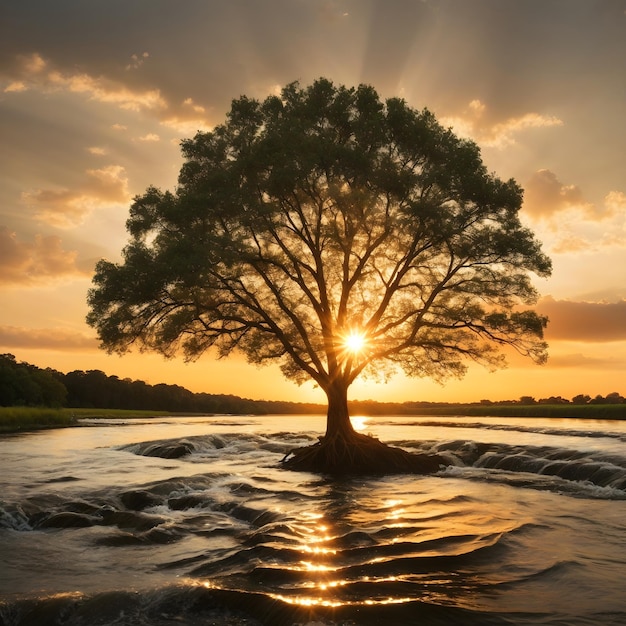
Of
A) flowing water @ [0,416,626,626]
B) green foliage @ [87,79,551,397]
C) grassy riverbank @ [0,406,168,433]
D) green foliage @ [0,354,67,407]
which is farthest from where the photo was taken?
green foliage @ [0,354,67,407]

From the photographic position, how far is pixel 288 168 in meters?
28.4

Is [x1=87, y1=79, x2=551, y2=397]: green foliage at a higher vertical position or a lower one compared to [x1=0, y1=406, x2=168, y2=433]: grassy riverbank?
higher

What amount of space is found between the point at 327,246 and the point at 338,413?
9.35 m

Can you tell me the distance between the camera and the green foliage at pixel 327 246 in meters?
29.0

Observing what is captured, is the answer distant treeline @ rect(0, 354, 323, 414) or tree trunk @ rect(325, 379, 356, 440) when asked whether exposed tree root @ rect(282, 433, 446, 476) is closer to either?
tree trunk @ rect(325, 379, 356, 440)

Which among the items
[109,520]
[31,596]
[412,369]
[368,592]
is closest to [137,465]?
[109,520]

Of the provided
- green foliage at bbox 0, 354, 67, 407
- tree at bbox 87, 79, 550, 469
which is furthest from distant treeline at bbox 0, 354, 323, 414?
→ tree at bbox 87, 79, 550, 469

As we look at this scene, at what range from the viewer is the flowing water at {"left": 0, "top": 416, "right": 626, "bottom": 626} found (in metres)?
9.12

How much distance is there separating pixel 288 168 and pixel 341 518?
18.0m

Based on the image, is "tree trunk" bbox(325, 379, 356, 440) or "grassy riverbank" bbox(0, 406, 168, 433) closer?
Answer: "tree trunk" bbox(325, 379, 356, 440)

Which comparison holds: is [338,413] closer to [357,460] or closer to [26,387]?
[357,460]

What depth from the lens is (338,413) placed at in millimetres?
31500

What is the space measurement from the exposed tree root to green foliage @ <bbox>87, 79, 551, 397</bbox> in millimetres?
3804

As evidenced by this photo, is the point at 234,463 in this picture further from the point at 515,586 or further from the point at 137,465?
the point at 515,586
